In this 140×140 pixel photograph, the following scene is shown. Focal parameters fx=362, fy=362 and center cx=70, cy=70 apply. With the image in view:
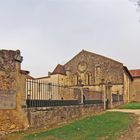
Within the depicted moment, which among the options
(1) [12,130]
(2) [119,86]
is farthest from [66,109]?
(2) [119,86]

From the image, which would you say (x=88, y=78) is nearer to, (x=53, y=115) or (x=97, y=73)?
(x=97, y=73)

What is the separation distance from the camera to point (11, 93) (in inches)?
599

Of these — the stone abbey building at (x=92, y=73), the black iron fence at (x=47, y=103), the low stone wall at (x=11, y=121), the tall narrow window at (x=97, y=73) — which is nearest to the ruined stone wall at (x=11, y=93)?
the low stone wall at (x=11, y=121)

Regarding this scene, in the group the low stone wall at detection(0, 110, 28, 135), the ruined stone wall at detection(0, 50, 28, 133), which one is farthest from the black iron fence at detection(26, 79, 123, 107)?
the low stone wall at detection(0, 110, 28, 135)

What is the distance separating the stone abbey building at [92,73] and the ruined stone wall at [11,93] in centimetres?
4419

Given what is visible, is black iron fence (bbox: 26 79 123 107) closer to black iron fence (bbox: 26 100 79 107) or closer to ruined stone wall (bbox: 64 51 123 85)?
black iron fence (bbox: 26 100 79 107)

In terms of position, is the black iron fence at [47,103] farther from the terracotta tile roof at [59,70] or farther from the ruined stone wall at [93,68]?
the terracotta tile roof at [59,70]

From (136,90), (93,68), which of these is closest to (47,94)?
(93,68)

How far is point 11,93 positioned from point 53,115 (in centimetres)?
461

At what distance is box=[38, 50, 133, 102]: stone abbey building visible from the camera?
60812mm

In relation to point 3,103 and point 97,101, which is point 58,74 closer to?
Result: point 97,101

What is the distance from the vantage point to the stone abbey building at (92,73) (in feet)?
200

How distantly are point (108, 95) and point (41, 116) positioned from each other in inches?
846

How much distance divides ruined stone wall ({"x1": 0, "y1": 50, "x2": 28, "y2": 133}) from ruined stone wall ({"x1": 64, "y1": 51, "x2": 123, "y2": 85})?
4592 cm
